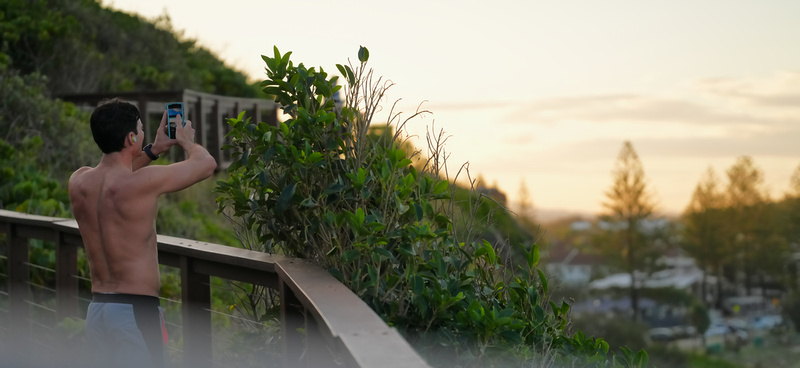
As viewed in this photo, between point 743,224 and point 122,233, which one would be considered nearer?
point 122,233

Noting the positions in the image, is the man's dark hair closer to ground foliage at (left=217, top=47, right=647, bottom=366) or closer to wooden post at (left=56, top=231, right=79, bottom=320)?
Result: ground foliage at (left=217, top=47, right=647, bottom=366)

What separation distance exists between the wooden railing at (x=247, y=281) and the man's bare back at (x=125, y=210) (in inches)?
13.3

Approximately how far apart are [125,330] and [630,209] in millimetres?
91509

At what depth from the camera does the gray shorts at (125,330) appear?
311 centimetres

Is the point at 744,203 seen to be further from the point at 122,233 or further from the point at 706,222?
the point at 122,233

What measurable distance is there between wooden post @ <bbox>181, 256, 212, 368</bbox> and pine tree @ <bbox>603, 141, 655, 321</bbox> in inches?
3516

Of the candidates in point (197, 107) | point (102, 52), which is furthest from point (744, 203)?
point (197, 107)

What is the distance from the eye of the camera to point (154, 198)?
10.2 ft

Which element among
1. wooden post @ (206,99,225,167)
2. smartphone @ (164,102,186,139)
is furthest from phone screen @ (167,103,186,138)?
wooden post @ (206,99,225,167)

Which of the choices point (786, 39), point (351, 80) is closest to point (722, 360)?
point (786, 39)

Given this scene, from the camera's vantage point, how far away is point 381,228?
292 cm

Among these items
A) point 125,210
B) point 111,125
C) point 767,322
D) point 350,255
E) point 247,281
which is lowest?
point 767,322

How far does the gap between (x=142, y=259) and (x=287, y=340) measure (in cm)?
66

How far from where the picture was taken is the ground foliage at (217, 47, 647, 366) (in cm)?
297
